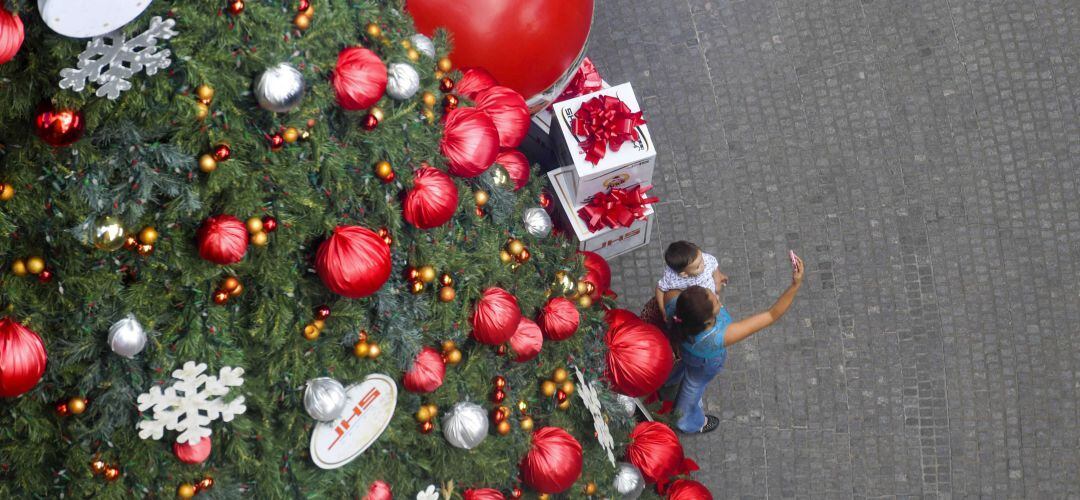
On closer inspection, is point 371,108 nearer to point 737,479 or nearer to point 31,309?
point 31,309

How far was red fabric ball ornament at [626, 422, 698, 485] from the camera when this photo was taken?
4.45m

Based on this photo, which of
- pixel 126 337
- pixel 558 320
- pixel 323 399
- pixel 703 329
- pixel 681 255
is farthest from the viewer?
pixel 681 255

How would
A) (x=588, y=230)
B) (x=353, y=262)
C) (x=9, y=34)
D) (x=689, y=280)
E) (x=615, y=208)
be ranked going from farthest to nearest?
1. (x=588, y=230)
2. (x=615, y=208)
3. (x=689, y=280)
4. (x=353, y=262)
5. (x=9, y=34)

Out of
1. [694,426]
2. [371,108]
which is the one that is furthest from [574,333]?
[694,426]

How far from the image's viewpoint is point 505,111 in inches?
160

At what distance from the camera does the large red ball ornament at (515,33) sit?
4617 millimetres

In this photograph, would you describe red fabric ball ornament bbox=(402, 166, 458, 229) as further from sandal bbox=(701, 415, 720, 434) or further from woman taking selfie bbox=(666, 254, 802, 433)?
sandal bbox=(701, 415, 720, 434)

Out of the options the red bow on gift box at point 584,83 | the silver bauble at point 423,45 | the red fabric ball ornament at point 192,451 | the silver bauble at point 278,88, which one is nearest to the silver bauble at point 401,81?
the silver bauble at point 423,45

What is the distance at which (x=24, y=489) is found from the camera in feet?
9.10

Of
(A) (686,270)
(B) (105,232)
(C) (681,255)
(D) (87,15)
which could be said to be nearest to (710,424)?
(A) (686,270)

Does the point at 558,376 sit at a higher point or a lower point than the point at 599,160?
higher

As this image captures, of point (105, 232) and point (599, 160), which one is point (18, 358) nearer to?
point (105, 232)

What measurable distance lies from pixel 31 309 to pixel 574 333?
2.08 metres

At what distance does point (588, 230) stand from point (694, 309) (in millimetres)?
1223
